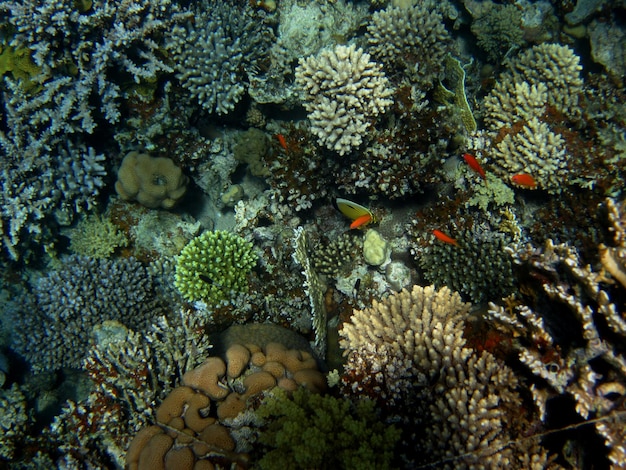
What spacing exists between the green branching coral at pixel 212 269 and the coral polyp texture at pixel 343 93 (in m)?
2.09

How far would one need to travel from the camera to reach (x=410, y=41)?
519cm

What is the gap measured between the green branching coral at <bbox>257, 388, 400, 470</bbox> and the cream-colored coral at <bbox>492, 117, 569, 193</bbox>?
372 cm

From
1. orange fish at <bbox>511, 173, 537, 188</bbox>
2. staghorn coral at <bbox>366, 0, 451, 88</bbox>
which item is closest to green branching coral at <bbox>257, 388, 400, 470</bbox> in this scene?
orange fish at <bbox>511, 173, 537, 188</bbox>

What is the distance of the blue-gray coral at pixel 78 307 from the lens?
5.95 metres

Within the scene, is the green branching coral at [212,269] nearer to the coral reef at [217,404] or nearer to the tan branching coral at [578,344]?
the coral reef at [217,404]

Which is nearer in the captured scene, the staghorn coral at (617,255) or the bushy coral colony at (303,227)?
the staghorn coral at (617,255)

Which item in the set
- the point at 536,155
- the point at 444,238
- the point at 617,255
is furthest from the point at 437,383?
the point at 536,155

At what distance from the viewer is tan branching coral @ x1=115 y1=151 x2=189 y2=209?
5535mm

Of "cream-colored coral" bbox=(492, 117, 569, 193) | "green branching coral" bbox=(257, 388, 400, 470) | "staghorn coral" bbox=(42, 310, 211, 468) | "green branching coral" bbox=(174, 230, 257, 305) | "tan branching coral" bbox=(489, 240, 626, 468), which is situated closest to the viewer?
"tan branching coral" bbox=(489, 240, 626, 468)

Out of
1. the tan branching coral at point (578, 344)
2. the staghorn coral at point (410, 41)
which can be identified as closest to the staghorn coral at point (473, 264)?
the tan branching coral at point (578, 344)

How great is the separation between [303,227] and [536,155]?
133 inches

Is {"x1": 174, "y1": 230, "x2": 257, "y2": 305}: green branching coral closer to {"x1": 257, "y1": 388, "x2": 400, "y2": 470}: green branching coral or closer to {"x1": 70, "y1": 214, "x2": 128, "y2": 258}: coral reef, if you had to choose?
{"x1": 70, "y1": 214, "x2": 128, "y2": 258}: coral reef

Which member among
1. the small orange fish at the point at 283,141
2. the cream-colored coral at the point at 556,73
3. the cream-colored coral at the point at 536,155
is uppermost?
the cream-colored coral at the point at 556,73

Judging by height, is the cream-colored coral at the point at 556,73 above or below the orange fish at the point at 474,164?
above
